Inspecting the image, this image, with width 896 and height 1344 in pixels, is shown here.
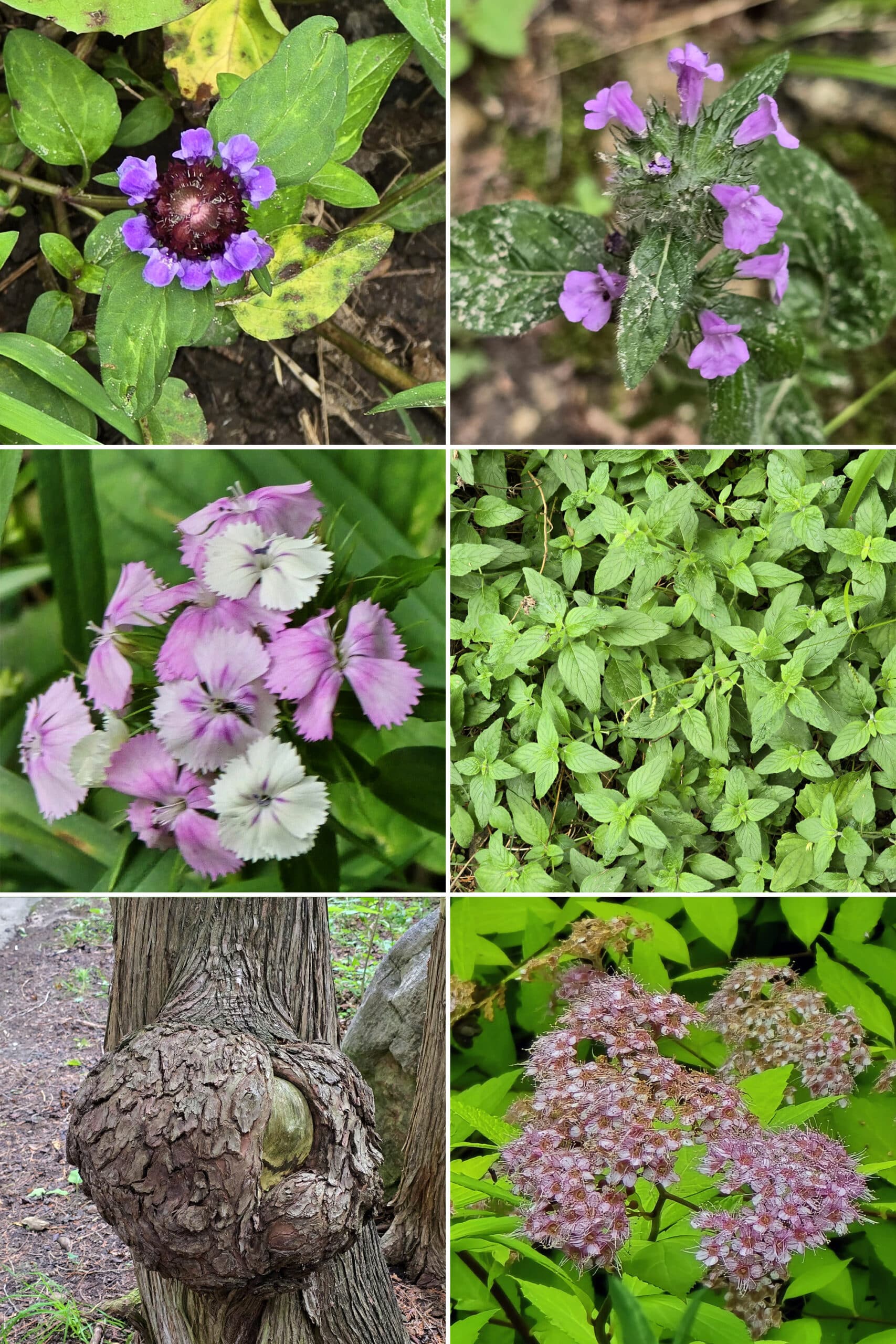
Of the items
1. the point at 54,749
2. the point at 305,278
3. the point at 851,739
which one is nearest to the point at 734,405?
the point at 851,739

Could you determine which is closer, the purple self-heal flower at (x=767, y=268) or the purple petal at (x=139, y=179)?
the purple petal at (x=139, y=179)

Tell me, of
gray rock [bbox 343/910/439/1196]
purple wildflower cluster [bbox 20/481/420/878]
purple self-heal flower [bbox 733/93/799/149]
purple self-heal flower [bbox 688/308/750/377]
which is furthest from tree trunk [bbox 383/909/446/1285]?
purple self-heal flower [bbox 733/93/799/149]

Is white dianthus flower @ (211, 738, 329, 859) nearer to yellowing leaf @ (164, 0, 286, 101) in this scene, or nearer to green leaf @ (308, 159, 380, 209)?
green leaf @ (308, 159, 380, 209)

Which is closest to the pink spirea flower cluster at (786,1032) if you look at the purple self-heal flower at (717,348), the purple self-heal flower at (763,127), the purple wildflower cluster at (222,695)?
the purple wildflower cluster at (222,695)

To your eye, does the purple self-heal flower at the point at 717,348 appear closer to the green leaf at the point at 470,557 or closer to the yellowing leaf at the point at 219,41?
the green leaf at the point at 470,557

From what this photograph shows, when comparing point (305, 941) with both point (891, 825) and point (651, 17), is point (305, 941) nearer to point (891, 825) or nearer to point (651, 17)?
Result: point (891, 825)

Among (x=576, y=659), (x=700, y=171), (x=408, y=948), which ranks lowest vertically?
(x=408, y=948)

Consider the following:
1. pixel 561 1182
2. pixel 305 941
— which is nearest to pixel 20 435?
pixel 305 941
